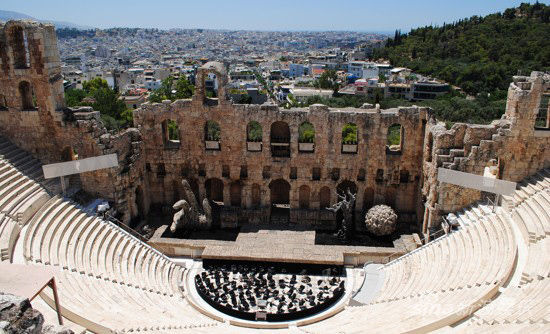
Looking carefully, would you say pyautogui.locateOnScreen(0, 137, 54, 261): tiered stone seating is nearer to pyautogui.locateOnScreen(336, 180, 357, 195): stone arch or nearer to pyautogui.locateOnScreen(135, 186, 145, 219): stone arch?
pyautogui.locateOnScreen(135, 186, 145, 219): stone arch

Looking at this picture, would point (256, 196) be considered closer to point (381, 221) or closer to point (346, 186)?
point (346, 186)

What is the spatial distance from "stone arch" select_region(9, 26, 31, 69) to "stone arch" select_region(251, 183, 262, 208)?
1404 cm

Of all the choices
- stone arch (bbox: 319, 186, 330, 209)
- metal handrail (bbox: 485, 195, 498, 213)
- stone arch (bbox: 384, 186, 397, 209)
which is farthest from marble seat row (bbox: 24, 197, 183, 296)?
metal handrail (bbox: 485, 195, 498, 213)

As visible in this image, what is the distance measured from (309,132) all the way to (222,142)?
19485mm

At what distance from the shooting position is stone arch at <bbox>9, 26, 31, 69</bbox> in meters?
23.6

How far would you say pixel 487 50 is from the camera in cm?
8994

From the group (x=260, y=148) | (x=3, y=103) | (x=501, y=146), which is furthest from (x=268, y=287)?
(x=3, y=103)

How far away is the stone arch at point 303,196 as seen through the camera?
28.2 meters

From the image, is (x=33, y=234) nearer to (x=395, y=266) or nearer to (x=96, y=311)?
(x=96, y=311)

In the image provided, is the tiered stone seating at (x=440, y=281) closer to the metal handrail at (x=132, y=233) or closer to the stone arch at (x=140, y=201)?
the metal handrail at (x=132, y=233)

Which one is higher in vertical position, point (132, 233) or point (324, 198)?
point (324, 198)

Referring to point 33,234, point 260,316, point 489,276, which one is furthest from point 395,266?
point 33,234

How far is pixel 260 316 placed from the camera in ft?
64.1

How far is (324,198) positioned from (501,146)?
34.0 ft
